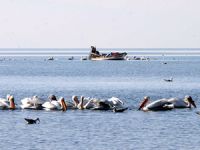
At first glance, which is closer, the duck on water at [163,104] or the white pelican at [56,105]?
the duck on water at [163,104]

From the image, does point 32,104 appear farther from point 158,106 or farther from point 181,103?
point 181,103

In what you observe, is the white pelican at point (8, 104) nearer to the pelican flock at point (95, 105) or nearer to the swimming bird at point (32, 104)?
the pelican flock at point (95, 105)

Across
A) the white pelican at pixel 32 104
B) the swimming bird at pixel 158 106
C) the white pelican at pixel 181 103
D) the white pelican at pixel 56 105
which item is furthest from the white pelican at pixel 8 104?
the white pelican at pixel 181 103

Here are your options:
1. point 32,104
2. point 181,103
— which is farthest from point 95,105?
point 181,103

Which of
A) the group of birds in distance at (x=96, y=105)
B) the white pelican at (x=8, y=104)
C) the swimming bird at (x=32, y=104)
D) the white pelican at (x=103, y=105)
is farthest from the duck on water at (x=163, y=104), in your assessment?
the white pelican at (x=8, y=104)

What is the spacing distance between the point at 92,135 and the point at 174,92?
137 feet

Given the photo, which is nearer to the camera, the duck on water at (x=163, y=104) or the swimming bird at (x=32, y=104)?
the duck on water at (x=163, y=104)

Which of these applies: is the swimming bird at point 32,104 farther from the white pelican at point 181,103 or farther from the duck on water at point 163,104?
the white pelican at point 181,103

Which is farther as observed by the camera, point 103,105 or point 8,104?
point 8,104

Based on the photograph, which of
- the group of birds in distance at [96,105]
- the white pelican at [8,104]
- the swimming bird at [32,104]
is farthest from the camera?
the white pelican at [8,104]

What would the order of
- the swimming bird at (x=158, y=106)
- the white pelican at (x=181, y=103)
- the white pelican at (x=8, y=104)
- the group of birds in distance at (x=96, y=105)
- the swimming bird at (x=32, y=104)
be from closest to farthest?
1. the swimming bird at (x=158, y=106)
2. the group of birds in distance at (x=96, y=105)
3. the swimming bird at (x=32, y=104)
4. the white pelican at (x=8, y=104)
5. the white pelican at (x=181, y=103)

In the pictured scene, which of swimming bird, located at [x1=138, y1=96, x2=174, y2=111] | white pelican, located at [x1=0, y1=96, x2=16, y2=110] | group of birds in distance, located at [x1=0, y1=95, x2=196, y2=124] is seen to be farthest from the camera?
white pelican, located at [x1=0, y1=96, x2=16, y2=110]

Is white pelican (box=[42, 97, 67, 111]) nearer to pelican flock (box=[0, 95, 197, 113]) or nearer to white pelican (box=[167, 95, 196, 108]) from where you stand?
pelican flock (box=[0, 95, 197, 113])

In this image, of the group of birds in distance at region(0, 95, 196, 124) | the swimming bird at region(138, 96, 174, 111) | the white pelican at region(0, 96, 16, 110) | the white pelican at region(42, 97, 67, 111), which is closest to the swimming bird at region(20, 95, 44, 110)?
the group of birds in distance at region(0, 95, 196, 124)
